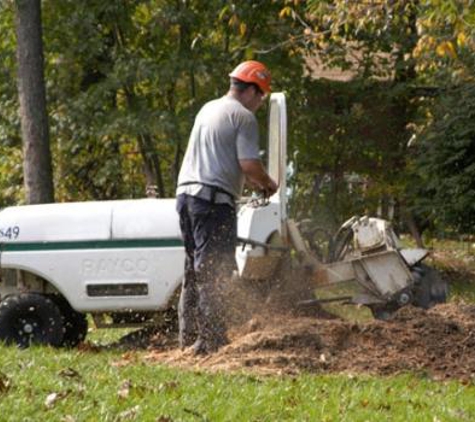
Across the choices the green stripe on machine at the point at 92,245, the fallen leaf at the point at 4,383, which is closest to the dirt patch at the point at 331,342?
the green stripe on machine at the point at 92,245

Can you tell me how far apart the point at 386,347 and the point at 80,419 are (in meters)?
2.74

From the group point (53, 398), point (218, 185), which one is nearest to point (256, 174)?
point (218, 185)

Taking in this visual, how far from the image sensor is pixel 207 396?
6.47 m

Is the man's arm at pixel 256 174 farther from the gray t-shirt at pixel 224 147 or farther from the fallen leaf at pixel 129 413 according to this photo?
the fallen leaf at pixel 129 413

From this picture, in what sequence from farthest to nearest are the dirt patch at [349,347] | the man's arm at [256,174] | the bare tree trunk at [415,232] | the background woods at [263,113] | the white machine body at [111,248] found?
1. the bare tree trunk at [415,232]
2. the background woods at [263,113]
3. the white machine body at [111,248]
4. the man's arm at [256,174]
5. the dirt patch at [349,347]

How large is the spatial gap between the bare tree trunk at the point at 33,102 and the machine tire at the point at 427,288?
6.37 m

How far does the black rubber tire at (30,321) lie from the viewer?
9039 millimetres

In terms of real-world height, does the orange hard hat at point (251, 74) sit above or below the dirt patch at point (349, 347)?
above

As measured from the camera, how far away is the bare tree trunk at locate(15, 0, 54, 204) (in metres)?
A: 14.2

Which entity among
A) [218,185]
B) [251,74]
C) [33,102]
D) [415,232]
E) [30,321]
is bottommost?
[415,232]

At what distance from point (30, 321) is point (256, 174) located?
2.28 metres

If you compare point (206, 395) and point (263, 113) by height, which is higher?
point (263, 113)

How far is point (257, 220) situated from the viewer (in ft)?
28.2

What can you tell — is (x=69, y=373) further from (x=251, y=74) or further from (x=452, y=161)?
(x=452, y=161)
